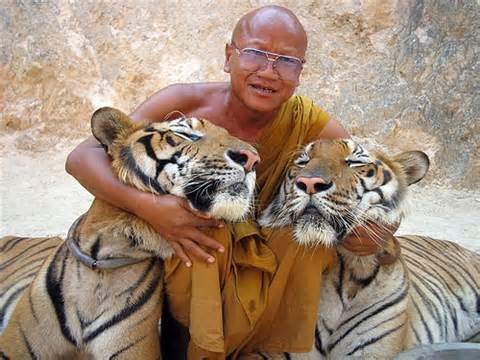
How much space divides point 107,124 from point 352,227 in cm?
77

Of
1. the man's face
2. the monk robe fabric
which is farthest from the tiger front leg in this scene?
the man's face

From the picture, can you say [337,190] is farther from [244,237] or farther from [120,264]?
[120,264]

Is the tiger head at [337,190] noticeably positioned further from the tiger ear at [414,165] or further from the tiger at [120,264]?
the tiger at [120,264]

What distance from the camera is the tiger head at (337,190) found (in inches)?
72.9

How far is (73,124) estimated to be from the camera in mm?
5531

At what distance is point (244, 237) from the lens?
1.91m

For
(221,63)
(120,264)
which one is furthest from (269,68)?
(221,63)

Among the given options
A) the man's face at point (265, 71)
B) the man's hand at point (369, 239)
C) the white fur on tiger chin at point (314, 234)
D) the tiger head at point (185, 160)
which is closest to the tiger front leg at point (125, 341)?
the tiger head at point (185, 160)

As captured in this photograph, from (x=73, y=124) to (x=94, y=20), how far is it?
36.5 inches

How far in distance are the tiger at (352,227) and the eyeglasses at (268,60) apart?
259mm

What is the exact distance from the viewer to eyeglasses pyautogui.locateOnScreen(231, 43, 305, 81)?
6.74 feet

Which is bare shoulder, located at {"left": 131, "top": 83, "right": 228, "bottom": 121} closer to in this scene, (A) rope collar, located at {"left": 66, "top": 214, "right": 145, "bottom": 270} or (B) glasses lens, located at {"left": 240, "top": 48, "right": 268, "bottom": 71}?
(B) glasses lens, located at {"left": 240, "top": 48, "right": 268, "bottom": 71}

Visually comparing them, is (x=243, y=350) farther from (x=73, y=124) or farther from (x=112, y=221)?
(x=73, y=124)

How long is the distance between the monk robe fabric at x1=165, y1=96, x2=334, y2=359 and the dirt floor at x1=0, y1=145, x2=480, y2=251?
219 cm
